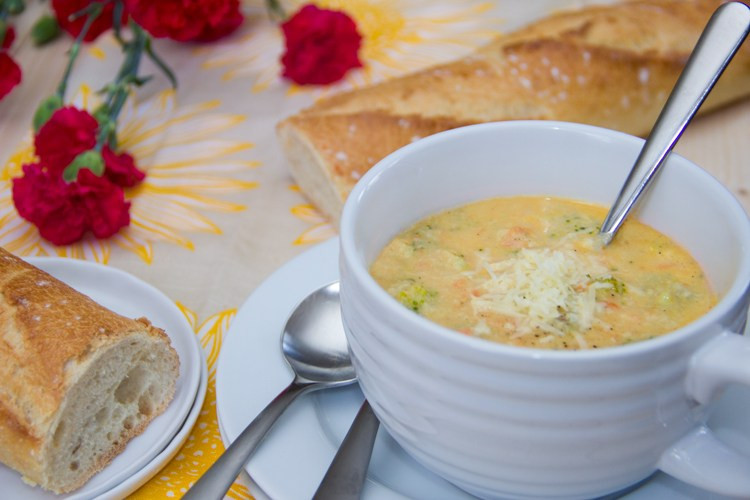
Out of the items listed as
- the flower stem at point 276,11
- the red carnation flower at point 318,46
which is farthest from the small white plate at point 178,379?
the flower stem at point 276,11

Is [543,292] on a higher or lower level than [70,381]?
higher

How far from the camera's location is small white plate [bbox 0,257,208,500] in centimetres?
133

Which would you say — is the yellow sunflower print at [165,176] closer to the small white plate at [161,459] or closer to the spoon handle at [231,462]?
the small white plate at [161,459]

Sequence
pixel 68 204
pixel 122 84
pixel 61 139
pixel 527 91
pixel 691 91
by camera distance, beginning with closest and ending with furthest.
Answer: pixel 691 91 → pixel 68 204 → pixel 61 139 → pixel 527 91 → pixel 122 84

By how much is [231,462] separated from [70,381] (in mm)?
320

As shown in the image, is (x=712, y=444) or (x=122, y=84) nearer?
(x=712, y=444)

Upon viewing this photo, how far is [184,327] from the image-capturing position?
1600 millimetres

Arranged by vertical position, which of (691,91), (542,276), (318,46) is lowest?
(318,46)

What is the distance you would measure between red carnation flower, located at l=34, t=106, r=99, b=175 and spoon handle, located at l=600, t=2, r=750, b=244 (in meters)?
1.38

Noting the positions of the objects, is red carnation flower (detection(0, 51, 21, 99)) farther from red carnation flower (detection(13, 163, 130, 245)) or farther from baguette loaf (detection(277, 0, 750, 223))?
baguette loaf (detection(277, 0, 750, 223))

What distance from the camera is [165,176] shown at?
2.31m

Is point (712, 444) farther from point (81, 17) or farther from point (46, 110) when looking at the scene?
point (81, 17)

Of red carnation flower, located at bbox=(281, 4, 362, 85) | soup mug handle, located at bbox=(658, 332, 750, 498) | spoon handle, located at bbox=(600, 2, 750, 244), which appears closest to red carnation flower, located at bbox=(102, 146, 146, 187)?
red carnation flower, located at bbox=(281, 4, 362, 85)

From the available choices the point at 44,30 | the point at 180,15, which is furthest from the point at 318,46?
the point at 44,30
